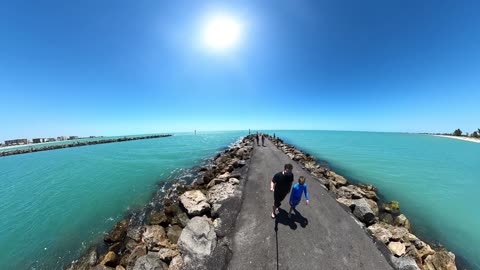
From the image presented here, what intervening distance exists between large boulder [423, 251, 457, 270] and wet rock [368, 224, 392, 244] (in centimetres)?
94

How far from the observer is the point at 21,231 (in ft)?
27.4

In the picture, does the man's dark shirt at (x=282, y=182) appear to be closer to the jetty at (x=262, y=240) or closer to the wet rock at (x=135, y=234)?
the jetty at (x=262, y=240)

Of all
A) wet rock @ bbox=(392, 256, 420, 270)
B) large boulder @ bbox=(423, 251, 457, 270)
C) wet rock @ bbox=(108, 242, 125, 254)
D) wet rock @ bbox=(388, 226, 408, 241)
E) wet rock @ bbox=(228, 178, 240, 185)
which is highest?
wet rock @ bbox=(228, 178, 240, 185)

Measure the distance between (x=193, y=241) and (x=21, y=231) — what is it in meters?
10.4

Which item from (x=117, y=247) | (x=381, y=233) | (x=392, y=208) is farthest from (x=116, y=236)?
(x=392, y=208)

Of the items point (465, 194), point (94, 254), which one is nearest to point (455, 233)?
point (465, 194)

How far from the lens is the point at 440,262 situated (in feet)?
16.0

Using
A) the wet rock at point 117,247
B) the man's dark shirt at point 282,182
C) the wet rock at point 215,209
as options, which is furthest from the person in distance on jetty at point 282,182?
the wet rock at point 117,247

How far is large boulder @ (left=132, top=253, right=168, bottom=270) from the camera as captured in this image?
4379 mm

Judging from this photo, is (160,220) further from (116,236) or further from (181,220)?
(116,236)

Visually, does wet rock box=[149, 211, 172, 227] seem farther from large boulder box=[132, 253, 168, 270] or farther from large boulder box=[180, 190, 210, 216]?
large boulder box=[132, 253, 168, 270]

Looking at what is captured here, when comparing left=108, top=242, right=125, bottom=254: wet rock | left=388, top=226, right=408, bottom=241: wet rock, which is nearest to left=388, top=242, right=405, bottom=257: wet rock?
left=388, top=226, right=408, bottom=241: wet rock

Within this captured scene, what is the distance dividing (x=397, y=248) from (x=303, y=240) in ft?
9.67

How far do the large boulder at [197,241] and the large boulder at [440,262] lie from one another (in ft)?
20.9
